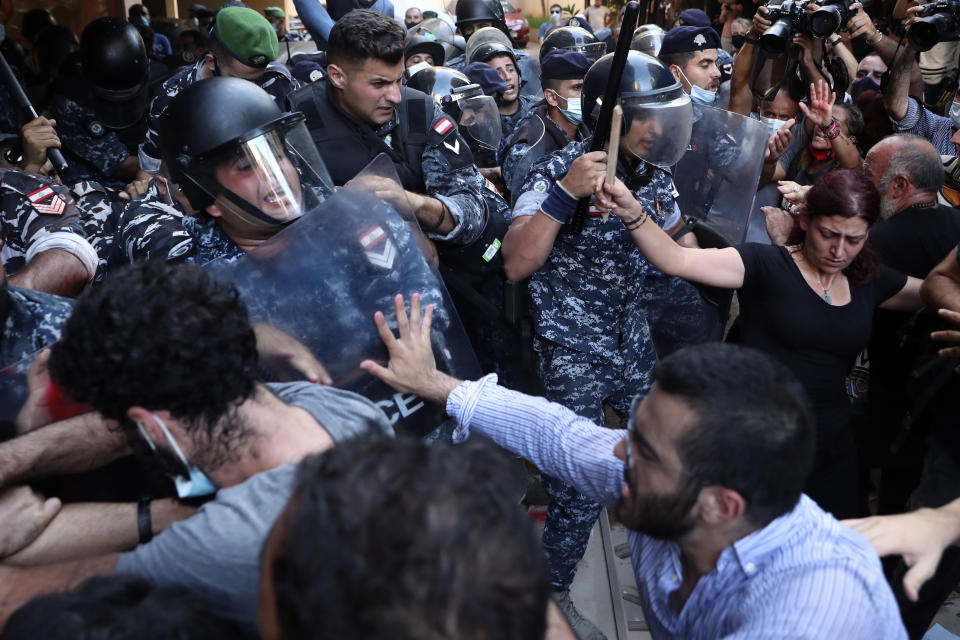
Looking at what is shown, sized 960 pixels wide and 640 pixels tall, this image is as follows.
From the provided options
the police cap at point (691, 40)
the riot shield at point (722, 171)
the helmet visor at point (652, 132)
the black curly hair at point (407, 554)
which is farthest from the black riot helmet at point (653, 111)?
the police cap at point (691, 40)

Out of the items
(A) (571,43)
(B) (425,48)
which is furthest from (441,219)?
(A) (571,43)

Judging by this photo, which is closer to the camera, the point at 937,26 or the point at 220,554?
the point at 220,554

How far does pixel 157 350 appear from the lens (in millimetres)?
1229

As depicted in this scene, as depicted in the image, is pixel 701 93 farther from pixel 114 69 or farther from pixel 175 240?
pixel 175 240

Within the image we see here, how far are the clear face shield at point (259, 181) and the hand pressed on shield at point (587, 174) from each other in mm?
892

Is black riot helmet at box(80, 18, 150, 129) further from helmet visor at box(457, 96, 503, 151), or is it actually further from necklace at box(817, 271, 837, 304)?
necklace at box(817, 271, 837, 304)

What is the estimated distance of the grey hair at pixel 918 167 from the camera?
2984 millimetres

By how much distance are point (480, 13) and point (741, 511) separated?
7.58 metres

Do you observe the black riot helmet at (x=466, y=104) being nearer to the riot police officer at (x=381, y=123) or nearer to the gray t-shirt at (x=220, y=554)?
the riot police officer at (x=381, y=123)

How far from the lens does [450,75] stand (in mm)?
4934

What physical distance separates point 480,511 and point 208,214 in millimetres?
1758

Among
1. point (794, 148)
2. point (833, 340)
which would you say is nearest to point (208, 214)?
point (833, 340)

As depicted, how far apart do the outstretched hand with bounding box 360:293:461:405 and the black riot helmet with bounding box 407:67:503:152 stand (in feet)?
9.97

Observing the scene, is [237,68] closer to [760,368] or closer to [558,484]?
[558,484]
